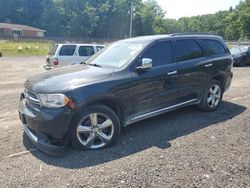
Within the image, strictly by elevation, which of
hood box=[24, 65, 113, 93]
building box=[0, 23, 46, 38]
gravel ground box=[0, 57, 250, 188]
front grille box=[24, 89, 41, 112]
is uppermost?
building box=[0, 23, 46, 38]

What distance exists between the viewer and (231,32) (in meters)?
75.2

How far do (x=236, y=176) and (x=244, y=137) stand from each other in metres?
1.52

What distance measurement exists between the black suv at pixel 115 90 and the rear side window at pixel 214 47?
0.07 metres

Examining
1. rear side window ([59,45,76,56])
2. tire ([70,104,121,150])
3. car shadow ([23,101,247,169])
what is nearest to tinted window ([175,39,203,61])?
car shadow ([23,101,247,169])

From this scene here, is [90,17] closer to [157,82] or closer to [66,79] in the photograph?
[157,82]

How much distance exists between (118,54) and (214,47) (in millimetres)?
2719

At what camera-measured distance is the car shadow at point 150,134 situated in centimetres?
438

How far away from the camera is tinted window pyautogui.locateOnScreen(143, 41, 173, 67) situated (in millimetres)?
5469

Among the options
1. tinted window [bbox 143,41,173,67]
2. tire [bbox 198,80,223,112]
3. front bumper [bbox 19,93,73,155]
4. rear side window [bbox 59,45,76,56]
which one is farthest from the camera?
rear side window [bbox 59,45,76,56]

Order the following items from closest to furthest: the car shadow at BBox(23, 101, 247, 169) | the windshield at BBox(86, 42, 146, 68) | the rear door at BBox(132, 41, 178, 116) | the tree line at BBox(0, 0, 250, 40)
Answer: the car shadow at BBox(23, 101, 247, 169)
the rear door at BBox(132, 41, 178, 116)
the windshield at BBox(86, 42, 146, 68)
the tree line at BBox(0, 0, 250, 40)

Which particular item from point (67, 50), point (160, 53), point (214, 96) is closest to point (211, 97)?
point (214, 96)

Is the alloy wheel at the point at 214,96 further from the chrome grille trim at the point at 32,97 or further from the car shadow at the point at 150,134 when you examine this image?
the chrome grille trim at the point at 32,97

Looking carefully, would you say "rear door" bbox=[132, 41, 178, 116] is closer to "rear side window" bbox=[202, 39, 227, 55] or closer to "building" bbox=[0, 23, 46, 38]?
"rear side window" bbox=[202, 39, 227, 55]

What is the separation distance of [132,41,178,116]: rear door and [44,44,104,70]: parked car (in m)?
7.77
